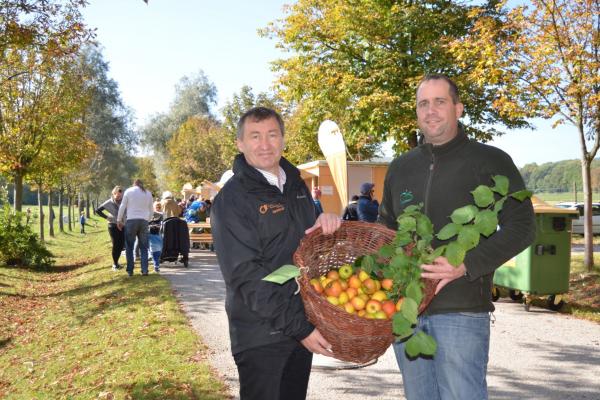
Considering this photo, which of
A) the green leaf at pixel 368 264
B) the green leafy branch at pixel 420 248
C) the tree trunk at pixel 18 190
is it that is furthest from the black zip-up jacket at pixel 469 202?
the tree trunk at pixel 18 190

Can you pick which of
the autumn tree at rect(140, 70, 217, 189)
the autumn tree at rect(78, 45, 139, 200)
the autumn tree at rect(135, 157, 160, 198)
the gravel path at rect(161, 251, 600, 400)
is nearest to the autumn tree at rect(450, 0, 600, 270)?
the gravel path at rect(161, 251, 600, 400)

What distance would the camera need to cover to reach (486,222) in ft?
7.22

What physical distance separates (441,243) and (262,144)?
961mm

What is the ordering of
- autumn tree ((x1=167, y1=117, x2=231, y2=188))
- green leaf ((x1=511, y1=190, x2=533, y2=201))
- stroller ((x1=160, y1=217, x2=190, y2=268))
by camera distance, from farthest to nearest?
autumn tree ((x1=167, y1=117, x2=231, y2=188)) < stroller ((x1=160, y1=217, x2=190, y2=268)) < green leaf ((x1=511, y1=190, x2=533, y2=201))

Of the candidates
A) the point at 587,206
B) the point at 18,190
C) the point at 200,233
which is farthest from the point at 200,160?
the point at 587,206

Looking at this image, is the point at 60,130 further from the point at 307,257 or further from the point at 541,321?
the point at 307,257

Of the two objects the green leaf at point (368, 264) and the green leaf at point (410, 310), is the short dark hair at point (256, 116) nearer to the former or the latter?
the green leaf at point (368, 264)

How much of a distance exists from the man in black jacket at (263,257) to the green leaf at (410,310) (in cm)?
39

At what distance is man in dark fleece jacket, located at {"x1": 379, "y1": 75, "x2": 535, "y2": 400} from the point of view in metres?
2.49

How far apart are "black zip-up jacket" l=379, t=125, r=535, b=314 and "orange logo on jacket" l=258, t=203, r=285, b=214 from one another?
2.23 ft

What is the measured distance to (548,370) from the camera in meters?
5.47

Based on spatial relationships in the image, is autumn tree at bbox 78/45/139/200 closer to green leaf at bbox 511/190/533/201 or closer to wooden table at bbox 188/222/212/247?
wooden table at bbox 188/222/212/247

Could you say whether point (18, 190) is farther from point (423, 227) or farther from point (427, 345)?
point (427, 345)

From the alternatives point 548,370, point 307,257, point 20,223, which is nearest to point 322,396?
point 548,370
